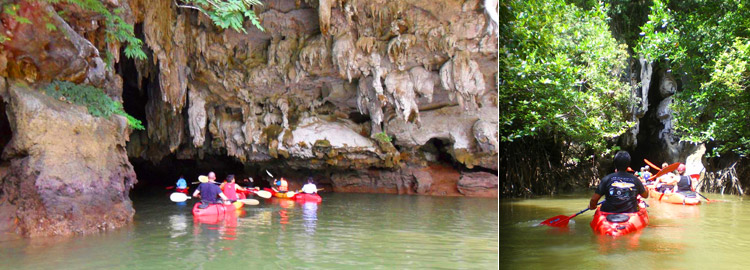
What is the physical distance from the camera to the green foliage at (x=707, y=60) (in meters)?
3.41

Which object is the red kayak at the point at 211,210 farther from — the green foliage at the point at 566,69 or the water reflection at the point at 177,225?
the green foliage at the point at 566,69

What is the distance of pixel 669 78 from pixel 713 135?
1.69ft

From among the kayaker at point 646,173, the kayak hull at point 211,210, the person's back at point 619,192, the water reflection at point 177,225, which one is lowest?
the water reflection at point 177,225

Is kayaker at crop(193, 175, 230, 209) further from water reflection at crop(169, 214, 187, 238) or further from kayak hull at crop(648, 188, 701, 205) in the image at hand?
kayak hull at crop(648, 188, 701, 205)

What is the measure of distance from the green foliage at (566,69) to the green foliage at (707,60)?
344mm

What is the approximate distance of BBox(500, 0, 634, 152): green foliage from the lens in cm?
363

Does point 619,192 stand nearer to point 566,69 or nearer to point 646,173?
point 646,173

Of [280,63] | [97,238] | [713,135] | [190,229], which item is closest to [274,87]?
[280,63]

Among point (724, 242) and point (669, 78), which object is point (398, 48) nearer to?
point (669, 78)

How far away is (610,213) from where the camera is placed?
12.5 ft

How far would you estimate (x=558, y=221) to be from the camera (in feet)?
13.4

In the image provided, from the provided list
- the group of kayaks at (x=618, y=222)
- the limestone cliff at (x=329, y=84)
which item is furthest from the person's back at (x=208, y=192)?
the group of kayaks at (x=618, y=222)

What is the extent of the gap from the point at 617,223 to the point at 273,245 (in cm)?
311

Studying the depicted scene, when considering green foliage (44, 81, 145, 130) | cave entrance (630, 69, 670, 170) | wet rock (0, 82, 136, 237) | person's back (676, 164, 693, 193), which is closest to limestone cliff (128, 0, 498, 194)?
green foliage (44, 81, 145, 130)
